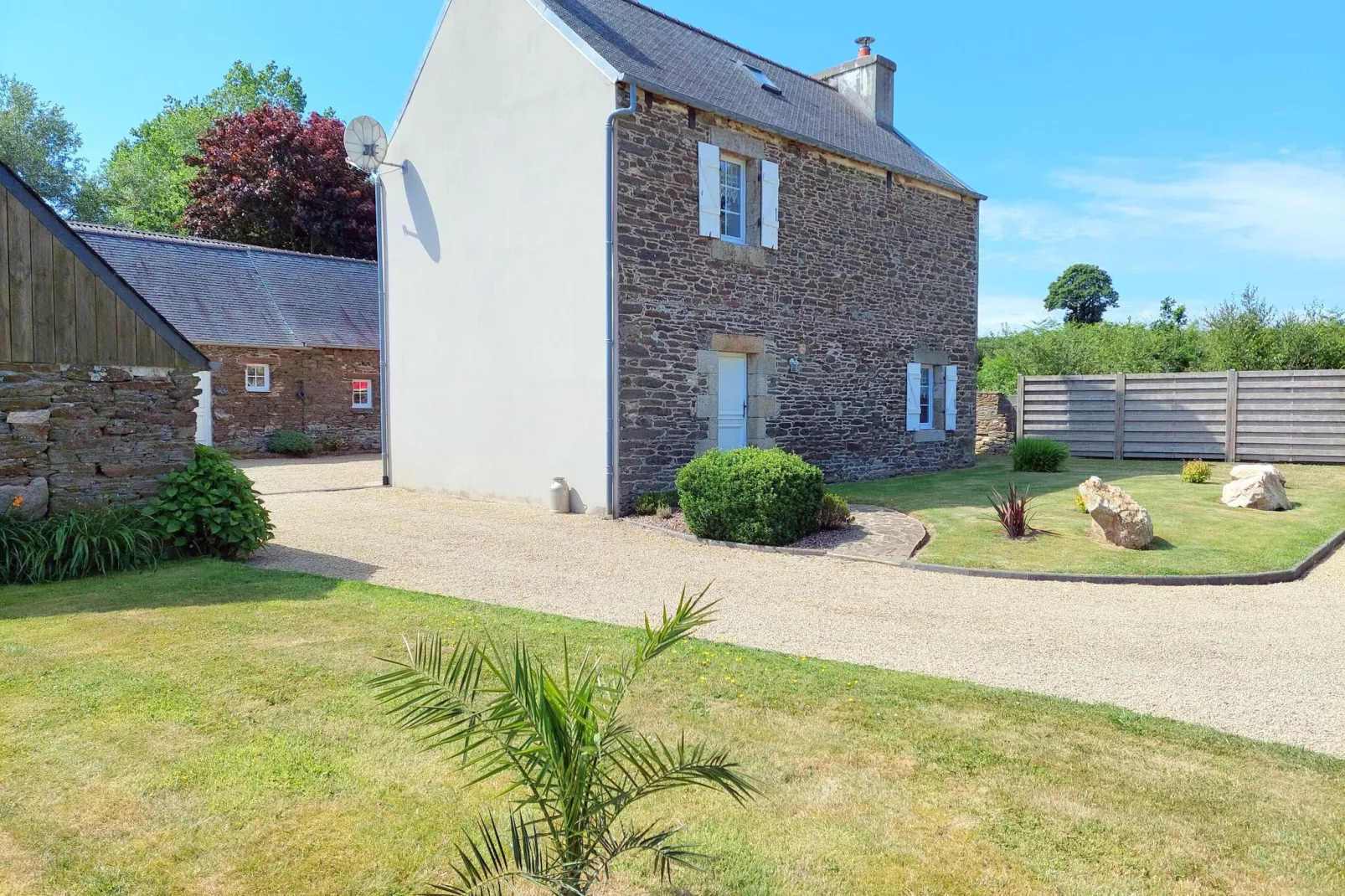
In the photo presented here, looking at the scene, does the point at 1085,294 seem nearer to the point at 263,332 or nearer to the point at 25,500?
the point at 263,332

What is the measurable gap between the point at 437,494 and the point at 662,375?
4.36 m

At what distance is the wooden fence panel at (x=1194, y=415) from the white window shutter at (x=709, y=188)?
35.2ft

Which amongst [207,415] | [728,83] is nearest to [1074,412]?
[728,83]

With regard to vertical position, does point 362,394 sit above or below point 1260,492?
above

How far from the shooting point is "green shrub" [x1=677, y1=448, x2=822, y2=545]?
8.83 metres

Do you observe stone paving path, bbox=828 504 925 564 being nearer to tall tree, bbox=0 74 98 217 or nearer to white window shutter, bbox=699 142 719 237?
white window shutter, bbox=699 142 719 237

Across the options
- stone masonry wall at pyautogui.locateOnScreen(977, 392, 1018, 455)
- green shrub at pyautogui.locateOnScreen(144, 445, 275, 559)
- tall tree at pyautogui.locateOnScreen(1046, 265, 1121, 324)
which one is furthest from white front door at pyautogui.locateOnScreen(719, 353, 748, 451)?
tall tree at pyautogui.locateOnScreen(1046, 265, 1121, 324)

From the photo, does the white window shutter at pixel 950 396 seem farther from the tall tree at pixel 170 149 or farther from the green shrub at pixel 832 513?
the tall tree at pixel 170 149

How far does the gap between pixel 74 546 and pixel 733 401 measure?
7.93 m

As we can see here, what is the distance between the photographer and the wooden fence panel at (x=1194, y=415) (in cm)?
1570

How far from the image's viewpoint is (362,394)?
22.0 meters

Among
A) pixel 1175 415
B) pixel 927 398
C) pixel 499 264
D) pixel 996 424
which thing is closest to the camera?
pixel 499 264

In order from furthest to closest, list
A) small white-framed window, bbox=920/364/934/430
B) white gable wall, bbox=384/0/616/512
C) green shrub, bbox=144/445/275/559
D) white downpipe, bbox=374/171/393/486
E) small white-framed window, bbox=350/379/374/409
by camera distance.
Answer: small white-framed window, bbox=350/379/374/409 < small white-framed window, bbox=920/364/934/430 < white downpipe, bbox=374/171/393/486 < white gable wall, bbox=384/0/616/512 < green shrub, bbox=144/445/275/559

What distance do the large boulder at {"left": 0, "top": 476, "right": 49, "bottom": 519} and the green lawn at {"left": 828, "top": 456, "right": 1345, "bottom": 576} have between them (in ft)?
25.2
